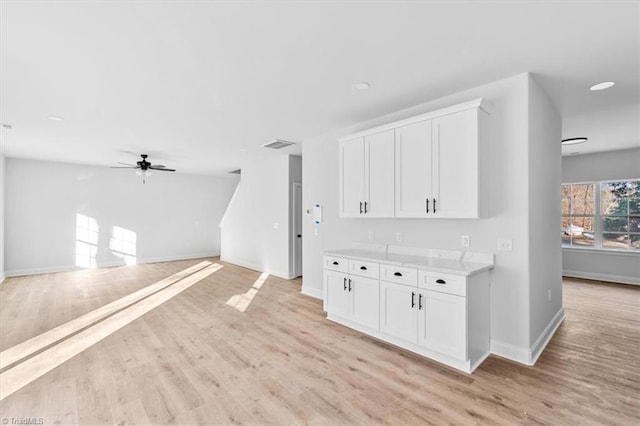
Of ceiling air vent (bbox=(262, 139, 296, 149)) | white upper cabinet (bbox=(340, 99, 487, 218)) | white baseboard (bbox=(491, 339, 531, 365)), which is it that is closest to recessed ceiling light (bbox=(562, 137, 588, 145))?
white upper cabinet (bbox=(340, 99, 487, 218))

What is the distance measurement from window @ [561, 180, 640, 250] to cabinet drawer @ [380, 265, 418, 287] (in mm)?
5866

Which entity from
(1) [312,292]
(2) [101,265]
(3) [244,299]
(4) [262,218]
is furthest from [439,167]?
(2) [101,265]

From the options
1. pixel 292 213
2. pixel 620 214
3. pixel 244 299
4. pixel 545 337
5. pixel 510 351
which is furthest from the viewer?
pixel 292 213

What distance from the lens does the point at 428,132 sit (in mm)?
3180

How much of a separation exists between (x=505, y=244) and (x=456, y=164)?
931 mm

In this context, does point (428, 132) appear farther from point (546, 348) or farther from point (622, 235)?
point (622, 235)

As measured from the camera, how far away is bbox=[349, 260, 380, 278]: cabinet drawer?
11.1ft

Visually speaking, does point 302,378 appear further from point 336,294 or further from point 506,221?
point 506,221

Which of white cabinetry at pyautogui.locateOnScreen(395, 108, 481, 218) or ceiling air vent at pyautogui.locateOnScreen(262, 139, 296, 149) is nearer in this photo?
white cabinetry at pyautogui.locateOnScreen(395, 108, 481, 218)

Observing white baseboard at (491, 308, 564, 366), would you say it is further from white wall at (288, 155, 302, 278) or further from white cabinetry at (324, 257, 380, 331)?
white wall at (288, 155, 302, 278)

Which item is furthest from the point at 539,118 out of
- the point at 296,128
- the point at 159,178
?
the point at 159,178

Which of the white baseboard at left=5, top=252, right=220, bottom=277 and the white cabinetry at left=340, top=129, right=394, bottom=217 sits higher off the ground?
the white cabinetry at left=340, top=129, right=394, bottom=217

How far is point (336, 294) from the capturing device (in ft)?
12.6

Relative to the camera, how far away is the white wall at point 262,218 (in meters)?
6.57
